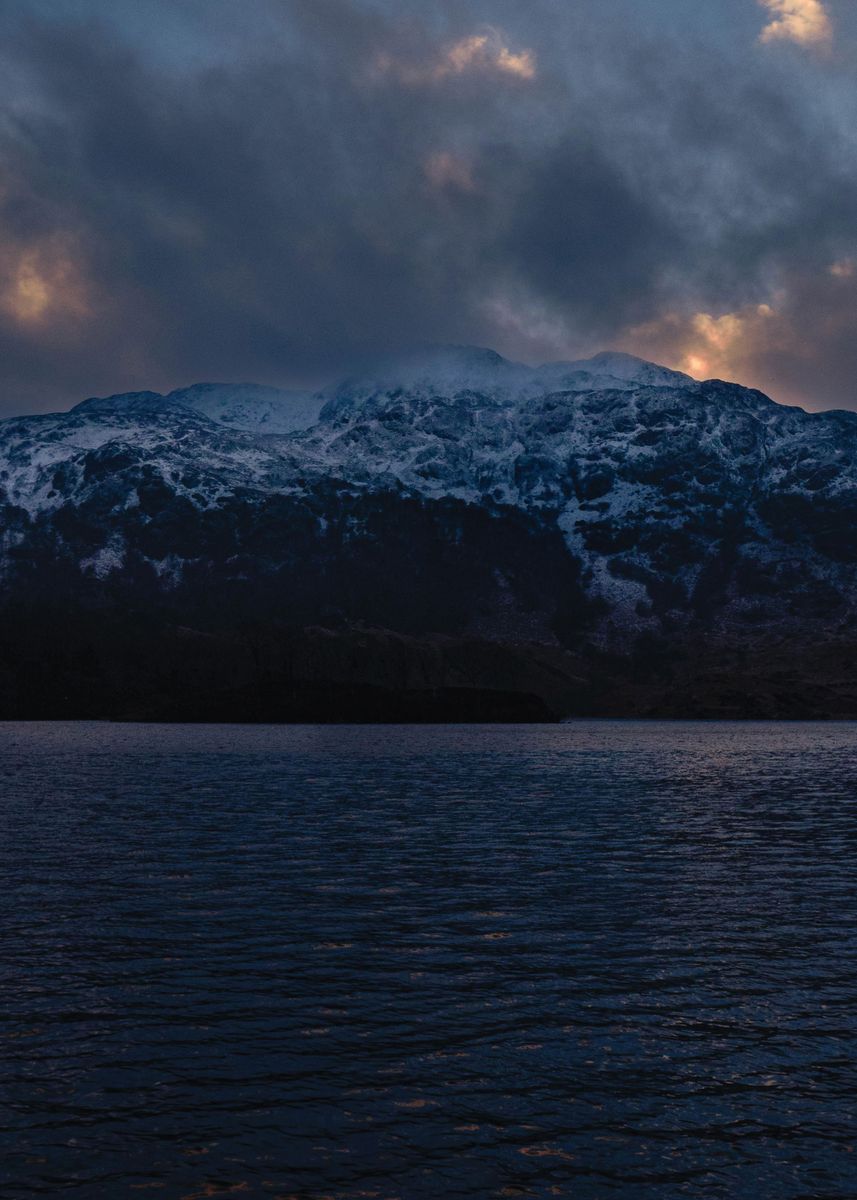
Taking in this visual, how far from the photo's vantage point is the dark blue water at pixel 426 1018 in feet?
73.2

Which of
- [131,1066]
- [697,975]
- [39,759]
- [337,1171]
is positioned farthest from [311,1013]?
[39,759]

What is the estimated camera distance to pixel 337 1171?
21.8 metres

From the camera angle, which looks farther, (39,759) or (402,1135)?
(39,759)

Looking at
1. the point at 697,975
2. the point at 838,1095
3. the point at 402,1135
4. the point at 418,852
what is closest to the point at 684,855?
the point at 418,852

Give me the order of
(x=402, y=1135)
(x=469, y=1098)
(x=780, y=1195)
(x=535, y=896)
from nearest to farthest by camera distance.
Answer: (x=780, y=1195)
(x=402, y=1135)
(x=469, y=1098)
(x=535, y=896)

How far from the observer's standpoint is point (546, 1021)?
31.4m

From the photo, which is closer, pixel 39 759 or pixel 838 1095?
pixel 838 1095

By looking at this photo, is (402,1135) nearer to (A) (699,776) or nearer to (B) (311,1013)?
(B) (311,1013)

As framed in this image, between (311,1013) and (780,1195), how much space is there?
599 inches

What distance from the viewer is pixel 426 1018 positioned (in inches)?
1247

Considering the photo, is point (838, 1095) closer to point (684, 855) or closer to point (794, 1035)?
point (794, 1035)

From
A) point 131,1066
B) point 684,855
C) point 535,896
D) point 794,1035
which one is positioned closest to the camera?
point 131,1066

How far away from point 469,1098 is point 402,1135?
260 cm

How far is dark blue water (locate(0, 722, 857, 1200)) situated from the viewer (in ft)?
73.2
